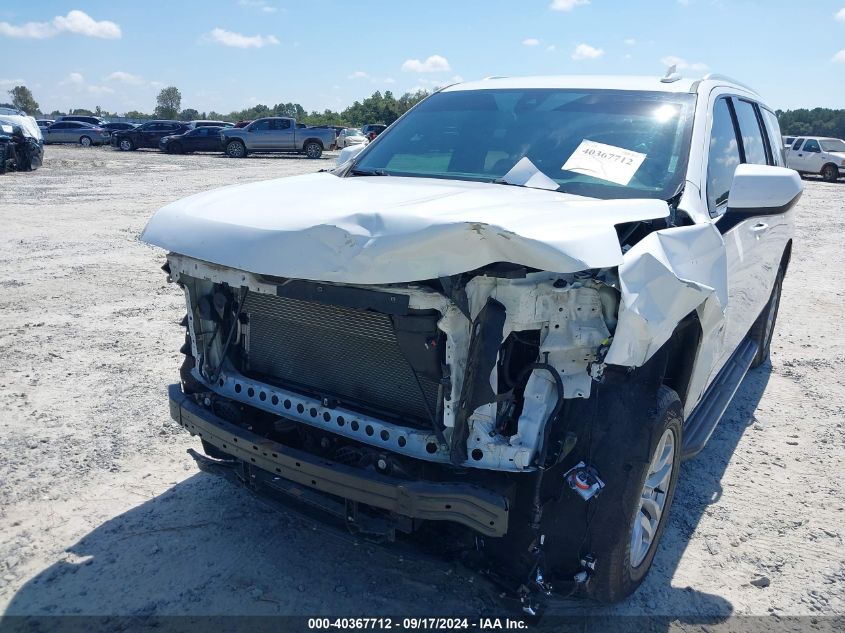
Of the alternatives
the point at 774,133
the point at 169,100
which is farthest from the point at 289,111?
the point at 774,133

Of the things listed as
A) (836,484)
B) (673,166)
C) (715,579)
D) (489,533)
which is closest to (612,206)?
(673,166)

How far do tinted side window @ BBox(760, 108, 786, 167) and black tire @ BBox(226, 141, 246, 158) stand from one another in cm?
2846

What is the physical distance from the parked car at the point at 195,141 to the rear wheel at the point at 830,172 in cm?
2625

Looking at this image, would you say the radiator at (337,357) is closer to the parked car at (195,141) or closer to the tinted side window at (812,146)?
the tinted side window at (812,146)

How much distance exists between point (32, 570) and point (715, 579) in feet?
9.97

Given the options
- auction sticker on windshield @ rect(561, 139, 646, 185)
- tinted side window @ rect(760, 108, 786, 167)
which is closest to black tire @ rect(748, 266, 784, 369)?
tinted side window @ rect(760, 108, 786, 167)

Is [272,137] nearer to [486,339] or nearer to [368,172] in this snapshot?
[368,172]

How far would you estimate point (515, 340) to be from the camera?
2.43 m

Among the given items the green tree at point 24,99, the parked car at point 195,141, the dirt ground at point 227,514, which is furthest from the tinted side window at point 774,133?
the green tree at point 24,99

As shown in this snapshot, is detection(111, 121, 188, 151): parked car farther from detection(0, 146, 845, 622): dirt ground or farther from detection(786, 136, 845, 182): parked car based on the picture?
detection(0, 146, 845, 622): dirt ground

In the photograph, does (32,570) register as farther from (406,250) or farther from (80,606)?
(406,250)

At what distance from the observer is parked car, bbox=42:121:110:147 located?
126 ft

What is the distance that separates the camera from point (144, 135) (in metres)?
34.8

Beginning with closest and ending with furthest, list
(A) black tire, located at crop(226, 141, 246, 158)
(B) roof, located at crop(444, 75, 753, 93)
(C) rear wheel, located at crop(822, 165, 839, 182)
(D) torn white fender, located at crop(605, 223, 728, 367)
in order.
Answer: (D) torn white fender, located at crop(605, 223, 728, 367)
(B) roof, located at crop(444, 75, 753, 93)
(C) rear wheel, located at crop(822, 165, 839, 182)
(A) black tire, located at crop(226, 141, 246, 158)
